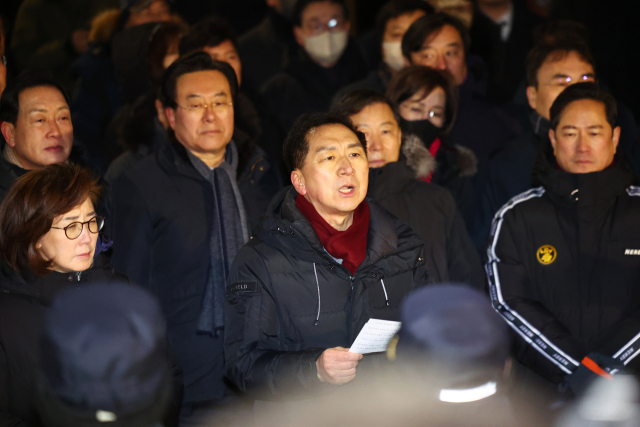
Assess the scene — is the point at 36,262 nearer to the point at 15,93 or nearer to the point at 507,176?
the point at 15,93

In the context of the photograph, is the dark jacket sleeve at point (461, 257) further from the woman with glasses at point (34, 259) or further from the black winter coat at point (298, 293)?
the woman with glasses at point (34, 259)

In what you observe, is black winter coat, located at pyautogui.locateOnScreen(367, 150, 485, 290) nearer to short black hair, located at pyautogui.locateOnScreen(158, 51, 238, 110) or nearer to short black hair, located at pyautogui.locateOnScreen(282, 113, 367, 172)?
short black hair, located at pyautogui.locateOnScreen(282, 113, 367, 172)

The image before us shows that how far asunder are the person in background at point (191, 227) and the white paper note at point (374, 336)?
4.09ft

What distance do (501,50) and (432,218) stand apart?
9.41 feet

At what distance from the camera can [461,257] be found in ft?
11.7

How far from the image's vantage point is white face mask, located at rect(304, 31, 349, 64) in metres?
5.52

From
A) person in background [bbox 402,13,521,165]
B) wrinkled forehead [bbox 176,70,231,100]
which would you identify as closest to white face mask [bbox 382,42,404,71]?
person in background [bbox 402,13,521,165]

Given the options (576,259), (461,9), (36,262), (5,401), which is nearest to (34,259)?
(36,262)

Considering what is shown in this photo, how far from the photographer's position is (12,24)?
20.2ft

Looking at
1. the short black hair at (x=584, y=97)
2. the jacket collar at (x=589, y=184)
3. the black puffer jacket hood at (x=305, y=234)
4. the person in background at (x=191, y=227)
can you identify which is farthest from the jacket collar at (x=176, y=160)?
the short black hair at (x=584, y=97)

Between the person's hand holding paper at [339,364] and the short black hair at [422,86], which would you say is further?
the short black hair at [422,86]

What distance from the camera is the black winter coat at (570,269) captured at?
3361mm

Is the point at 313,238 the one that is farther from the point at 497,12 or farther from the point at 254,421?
the point at 497,12

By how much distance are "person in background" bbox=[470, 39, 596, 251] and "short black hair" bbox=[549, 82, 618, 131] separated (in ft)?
0.61
